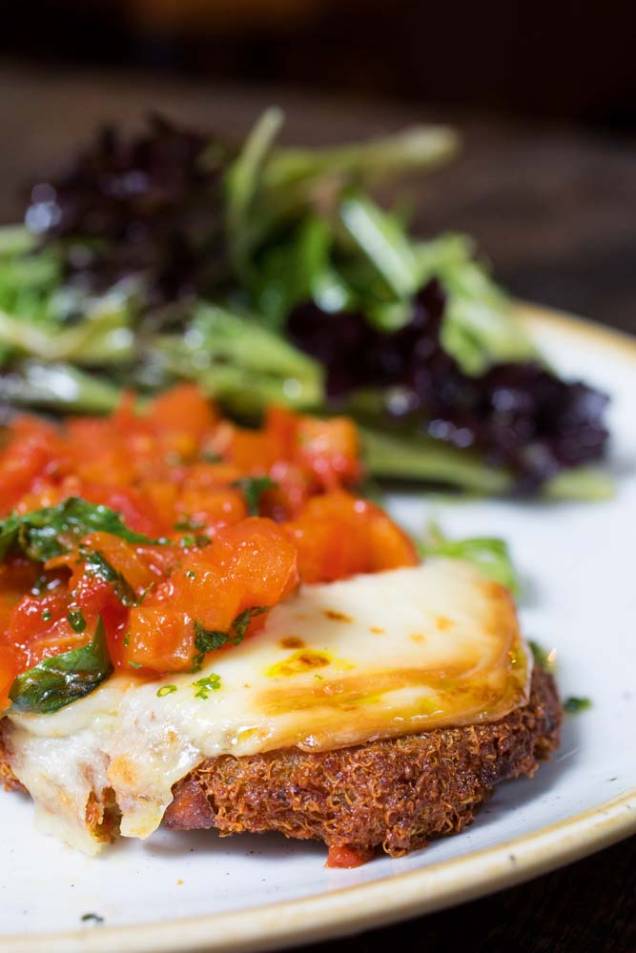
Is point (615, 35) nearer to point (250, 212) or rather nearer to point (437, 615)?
point (250, 212)

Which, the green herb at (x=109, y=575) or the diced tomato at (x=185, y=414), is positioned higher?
the green herb at (x=109, y=575)

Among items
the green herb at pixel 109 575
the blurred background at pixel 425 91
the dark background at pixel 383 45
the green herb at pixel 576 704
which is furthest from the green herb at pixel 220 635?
the dark background at pixel 383 45

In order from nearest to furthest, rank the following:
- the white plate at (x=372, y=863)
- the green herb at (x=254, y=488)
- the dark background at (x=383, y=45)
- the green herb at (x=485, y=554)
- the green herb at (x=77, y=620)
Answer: the white plate at (x=372, y=863) → the green herb at (x=77, y=620) → the green herb at (x=254, y=488) → the green herb at (x=485, y=554) → the dark background at (x=383, y=45)

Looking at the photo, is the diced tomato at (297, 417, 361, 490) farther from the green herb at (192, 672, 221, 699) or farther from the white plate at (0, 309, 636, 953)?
the green herb at (192, 672, 221, 699)

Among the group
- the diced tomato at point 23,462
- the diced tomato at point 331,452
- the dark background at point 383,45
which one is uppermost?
the diced tomato at point 23,462

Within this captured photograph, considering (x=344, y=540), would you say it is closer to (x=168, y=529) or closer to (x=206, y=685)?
(x=168, y=529)

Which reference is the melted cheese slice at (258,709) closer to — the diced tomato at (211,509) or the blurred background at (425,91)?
the diced tomato at (211,509)

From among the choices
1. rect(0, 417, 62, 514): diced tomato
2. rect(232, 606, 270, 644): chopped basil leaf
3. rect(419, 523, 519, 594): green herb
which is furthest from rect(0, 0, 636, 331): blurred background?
rect(232, 606, 270, 644): chopped basil leaf
